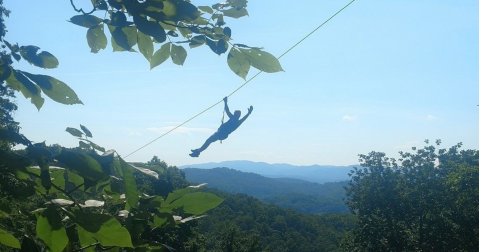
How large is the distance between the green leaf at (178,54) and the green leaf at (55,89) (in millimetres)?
420

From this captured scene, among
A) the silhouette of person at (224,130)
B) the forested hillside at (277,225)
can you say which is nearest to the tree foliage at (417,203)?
the silhouette of person at (224,130)

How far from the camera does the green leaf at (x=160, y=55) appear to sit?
Answer: 1404mm

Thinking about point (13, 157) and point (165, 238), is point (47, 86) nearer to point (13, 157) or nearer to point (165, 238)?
point (13, 157)

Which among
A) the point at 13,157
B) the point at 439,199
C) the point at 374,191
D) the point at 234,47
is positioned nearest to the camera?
the point at 13,157

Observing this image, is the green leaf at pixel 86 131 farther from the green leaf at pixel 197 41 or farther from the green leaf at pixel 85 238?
the green leaf at pixel 197 41

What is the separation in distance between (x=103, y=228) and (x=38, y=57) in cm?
89

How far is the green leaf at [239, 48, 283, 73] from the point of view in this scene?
119 centimetres

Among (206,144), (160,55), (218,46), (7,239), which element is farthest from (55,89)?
(206,144)

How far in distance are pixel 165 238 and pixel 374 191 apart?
16.5 metres

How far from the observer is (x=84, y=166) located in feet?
2.97

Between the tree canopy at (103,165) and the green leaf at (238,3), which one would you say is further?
the green leaf at (238,3)

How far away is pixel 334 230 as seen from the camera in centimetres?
8862

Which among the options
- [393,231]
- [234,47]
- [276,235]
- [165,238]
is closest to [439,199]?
[393,231]

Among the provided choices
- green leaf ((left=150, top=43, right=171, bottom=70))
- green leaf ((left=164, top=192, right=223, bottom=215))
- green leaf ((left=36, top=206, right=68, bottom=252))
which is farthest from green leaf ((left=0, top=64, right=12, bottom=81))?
green leaf ((left=164, top=192, right=223, bottom=215))
